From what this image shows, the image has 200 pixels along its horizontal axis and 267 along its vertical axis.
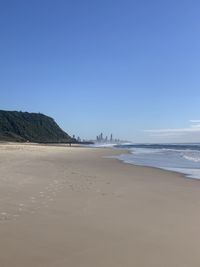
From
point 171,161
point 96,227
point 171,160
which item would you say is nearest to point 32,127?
point 171,160

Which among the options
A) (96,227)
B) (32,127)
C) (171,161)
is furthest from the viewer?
(32,127)

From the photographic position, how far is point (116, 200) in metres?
9.34

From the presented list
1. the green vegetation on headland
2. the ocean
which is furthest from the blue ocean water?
the green vegetation on headland

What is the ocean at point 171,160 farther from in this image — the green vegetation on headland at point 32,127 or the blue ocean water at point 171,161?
the green vegetation on headland at point 32,127

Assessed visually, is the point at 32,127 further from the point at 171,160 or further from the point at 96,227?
the point at 96,227

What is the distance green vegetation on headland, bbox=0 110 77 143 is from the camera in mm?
145562

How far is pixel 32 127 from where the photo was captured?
159 meters

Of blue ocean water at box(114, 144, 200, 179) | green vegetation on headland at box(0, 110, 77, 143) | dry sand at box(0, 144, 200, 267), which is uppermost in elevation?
green vegetation on headland at box(0, 110, 77, 143)

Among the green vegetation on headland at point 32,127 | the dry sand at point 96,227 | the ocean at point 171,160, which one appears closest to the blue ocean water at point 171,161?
the ocean at point 171,160

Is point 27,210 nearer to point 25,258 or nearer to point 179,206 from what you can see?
point 25,258

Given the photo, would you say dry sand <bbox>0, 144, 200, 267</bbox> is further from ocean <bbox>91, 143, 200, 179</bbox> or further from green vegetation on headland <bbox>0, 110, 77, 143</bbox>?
Answer: green vegetation on headland <bbox>0, 110, 77, 143</bbox>

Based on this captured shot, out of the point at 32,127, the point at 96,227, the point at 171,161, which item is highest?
the point at 32,127

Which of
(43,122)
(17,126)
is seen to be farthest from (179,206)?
(43,122)

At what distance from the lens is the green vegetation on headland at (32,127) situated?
478 ft
